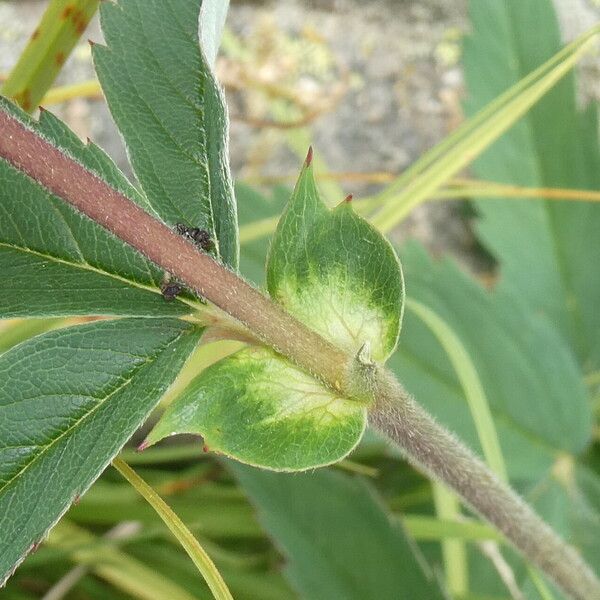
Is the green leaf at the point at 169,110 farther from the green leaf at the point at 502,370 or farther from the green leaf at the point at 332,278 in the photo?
the green leaf at the point at 502,370

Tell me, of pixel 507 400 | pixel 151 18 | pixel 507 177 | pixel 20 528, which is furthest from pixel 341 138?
pixel 20 528

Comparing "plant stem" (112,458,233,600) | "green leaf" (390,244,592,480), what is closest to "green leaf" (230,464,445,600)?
"green leaf" (390,244,592,480)

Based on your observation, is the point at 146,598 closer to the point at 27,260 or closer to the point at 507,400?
the point at 507,400

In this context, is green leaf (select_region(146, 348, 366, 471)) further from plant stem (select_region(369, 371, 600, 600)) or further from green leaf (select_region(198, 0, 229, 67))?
green leaf (select_region(198, 0, 229, 67))

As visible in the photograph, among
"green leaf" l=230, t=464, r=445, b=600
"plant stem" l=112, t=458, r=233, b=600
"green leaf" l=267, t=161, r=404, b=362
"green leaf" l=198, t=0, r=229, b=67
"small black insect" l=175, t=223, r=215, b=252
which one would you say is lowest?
"green leaf" l=230, t=464, r=445, b=600

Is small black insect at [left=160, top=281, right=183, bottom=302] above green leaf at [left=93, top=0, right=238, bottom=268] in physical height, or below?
below

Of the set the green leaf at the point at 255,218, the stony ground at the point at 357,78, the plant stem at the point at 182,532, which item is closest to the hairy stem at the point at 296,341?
the plant stem at the point at 182,532

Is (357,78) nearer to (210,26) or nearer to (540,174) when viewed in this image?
(540,174)
